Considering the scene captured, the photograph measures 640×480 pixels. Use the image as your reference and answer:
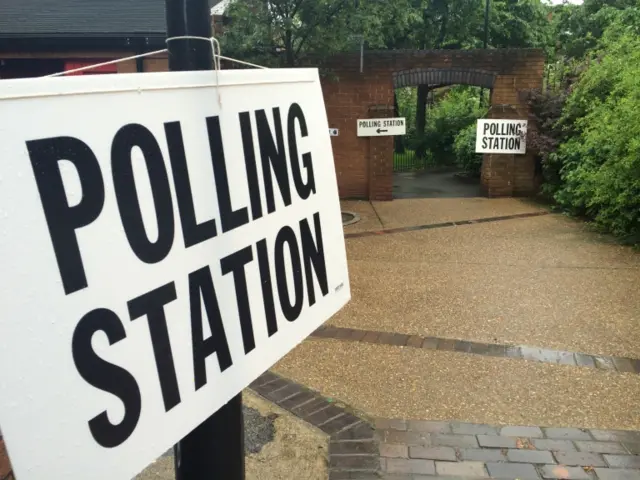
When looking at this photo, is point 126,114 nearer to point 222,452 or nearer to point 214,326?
point 214,326

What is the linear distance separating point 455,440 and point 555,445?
55cm

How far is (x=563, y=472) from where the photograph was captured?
3.04 meters

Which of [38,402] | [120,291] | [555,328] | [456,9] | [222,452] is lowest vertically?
[555,328]

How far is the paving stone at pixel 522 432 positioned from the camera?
11.1 feet

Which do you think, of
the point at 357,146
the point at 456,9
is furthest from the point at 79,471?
the point at 456,9

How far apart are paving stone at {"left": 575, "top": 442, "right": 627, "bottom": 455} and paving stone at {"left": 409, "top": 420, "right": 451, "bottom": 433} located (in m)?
0.73

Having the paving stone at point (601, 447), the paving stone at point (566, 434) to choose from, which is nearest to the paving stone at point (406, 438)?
the paving stone at point (566, 434)

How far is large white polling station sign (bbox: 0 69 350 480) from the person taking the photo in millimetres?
866

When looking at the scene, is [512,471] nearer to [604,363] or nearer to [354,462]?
[354,462]

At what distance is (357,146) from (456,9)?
21.9ft

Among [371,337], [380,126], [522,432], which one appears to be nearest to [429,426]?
[522,432]

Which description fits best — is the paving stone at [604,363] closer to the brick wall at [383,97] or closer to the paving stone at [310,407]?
the paving stone at [310,407]

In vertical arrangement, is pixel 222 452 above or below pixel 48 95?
below

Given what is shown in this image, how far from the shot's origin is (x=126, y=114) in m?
1.04
